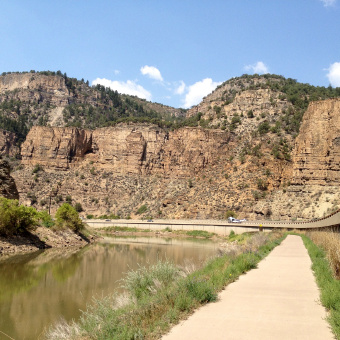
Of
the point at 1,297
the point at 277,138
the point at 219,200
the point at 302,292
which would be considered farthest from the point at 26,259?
the point at 277,138

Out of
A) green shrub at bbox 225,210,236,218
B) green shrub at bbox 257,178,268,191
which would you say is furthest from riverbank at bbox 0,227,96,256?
green shrub at bbox 257,178,268,191

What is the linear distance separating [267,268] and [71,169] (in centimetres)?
8261

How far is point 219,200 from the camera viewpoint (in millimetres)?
70062

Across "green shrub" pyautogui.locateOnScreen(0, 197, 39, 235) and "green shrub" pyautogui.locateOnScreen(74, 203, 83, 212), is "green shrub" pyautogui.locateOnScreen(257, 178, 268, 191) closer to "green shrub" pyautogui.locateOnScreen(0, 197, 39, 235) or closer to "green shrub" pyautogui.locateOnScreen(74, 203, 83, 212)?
"green shrub" pyautogui.locateOnScreen(74, 203, 83, 212)

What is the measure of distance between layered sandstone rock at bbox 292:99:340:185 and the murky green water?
4085 centimetres

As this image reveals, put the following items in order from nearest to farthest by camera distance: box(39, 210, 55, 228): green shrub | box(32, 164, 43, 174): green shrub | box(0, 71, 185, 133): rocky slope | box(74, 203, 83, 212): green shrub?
box(39, 210, 55, 228): green shrub → box(74, 203, 83, 212): green shrub → box(32, 164, 43, 174): green shrub → box(0, 71, 185, 133): rocky slope

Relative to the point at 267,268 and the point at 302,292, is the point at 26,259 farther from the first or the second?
the point at 302,292

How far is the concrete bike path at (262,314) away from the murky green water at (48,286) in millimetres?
5288

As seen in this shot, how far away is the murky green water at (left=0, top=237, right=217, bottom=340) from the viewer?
12797 mm

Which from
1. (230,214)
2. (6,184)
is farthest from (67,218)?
(230,214)

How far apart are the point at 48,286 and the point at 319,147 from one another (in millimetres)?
53605

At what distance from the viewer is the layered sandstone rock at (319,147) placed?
59.9 m

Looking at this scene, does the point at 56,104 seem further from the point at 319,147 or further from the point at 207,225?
the point at 319,147

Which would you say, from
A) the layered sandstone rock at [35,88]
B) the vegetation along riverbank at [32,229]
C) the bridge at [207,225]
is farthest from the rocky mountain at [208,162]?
the layered sandstone rock at [35,88]
